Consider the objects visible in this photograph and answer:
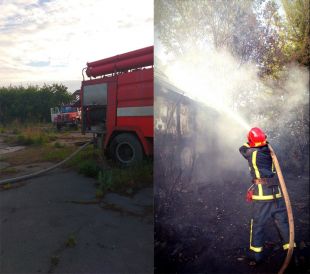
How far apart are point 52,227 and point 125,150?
1.22 metres

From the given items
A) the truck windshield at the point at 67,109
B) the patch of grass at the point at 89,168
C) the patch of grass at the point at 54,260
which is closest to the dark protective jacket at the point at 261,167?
the patch of grass at the point at 54,260

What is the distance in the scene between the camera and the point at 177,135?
120 centimetres

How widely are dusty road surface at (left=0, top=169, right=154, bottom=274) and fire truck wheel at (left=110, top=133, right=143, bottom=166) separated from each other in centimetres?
49

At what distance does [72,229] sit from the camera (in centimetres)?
210

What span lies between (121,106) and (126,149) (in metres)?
0.44

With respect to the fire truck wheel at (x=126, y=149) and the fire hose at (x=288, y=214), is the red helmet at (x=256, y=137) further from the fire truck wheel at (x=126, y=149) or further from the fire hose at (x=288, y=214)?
the fire truck wheel at (x=126, y=149)

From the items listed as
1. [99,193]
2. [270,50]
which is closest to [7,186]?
[99,193]

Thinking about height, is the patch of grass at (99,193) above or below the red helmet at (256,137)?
below

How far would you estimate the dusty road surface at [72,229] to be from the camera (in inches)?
70.4

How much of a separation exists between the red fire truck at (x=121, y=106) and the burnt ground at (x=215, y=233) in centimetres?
144

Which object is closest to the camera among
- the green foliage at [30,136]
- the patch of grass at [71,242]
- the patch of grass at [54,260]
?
the patch of grass at [54,260]

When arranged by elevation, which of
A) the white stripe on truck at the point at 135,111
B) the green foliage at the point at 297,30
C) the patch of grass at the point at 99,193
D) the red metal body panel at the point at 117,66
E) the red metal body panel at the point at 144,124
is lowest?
the patch of grass at the point at 99,193

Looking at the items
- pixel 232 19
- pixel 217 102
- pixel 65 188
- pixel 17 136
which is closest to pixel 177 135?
pixel 217 102

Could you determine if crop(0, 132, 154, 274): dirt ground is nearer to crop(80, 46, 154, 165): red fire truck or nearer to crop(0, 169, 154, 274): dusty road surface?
crop(0, 169, 154, 274): dusty road surface
